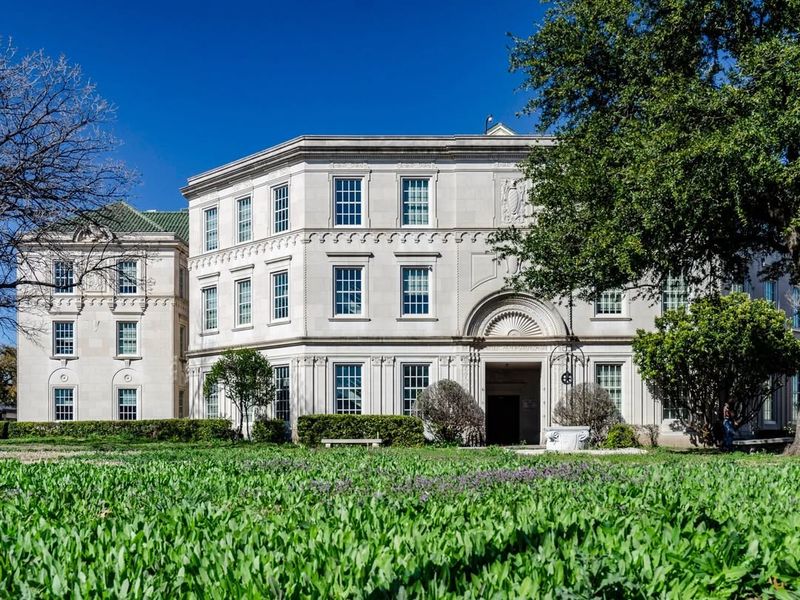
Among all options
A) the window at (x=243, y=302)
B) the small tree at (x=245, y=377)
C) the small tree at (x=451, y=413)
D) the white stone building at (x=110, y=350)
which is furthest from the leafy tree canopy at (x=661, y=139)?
the white stone building at (x=110, y=350)

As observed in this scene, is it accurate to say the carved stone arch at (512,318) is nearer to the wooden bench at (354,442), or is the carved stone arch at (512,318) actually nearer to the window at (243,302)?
the wooden bench at (354,442)

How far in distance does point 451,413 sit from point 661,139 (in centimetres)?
1881

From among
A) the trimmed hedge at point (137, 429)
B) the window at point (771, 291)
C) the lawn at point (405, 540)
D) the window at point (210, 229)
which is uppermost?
the window at point (210, 229)

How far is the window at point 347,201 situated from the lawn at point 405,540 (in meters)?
28.8

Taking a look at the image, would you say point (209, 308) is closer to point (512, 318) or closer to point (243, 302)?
point (243, 302)

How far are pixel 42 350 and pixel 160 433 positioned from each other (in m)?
10.2

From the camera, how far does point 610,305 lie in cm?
3769

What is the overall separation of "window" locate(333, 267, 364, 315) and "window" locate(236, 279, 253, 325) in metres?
5.13

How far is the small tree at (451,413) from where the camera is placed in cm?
3544

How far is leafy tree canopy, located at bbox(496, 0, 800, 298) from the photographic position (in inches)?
726

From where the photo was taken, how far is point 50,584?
4.99m

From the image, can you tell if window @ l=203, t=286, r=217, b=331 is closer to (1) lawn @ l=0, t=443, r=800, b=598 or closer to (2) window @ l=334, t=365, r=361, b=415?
(2) window @ l=334, t=365, r=361, b=415

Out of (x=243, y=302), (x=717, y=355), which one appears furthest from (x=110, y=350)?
(x=717, y=355)

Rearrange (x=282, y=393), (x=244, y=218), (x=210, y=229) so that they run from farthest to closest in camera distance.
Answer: (x=210, y=229), (x=244, y=218), (x=282, y=393)
